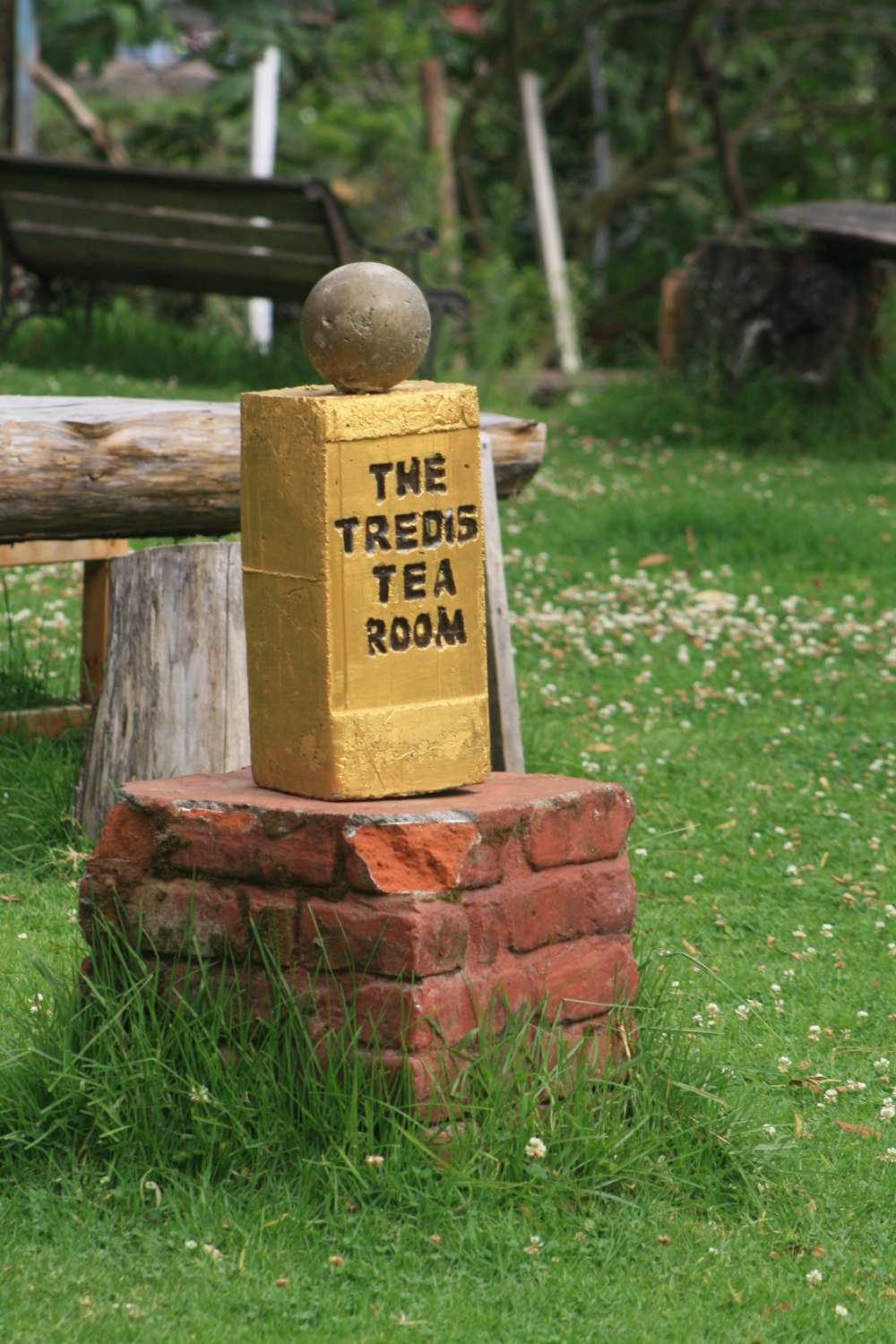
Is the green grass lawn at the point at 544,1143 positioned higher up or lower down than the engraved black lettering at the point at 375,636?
lower down

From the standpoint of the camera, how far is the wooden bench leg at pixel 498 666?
485 cm

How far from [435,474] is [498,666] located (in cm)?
184

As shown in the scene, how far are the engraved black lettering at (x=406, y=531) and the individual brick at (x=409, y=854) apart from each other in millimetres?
502

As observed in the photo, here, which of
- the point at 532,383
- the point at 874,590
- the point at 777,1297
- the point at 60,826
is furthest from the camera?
the point at 532,383

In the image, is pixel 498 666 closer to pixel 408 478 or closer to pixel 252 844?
pixel 408 478

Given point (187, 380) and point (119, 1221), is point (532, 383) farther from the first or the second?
point (119, 1221)

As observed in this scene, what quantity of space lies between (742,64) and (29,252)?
283 inches

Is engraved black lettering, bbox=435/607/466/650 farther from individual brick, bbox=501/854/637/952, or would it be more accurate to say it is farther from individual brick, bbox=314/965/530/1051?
individual brick, bbox=314/965/530/1051

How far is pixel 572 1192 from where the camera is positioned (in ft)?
9.52

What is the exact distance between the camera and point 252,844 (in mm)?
2951

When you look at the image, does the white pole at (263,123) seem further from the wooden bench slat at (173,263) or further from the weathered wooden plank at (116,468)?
the weathered wooden plank at (116,468)

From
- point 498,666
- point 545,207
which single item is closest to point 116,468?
point 498,666

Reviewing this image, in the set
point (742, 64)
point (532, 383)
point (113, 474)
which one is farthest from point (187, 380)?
point (742, 64)

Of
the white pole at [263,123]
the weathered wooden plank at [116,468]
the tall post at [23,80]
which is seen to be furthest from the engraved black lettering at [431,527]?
the tall post at [23,80]
